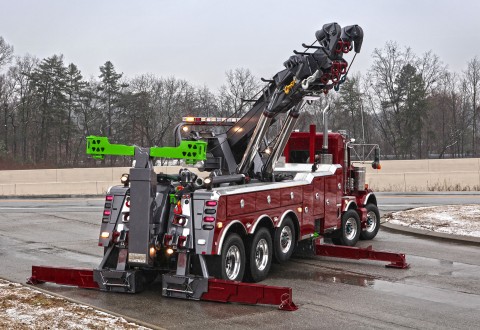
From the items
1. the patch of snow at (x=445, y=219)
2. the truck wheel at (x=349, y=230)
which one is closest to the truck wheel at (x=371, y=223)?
the truck wheel at (x=349, y=230)

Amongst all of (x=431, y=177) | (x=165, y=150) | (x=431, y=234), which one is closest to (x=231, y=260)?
Answer: (x=165, y=150)

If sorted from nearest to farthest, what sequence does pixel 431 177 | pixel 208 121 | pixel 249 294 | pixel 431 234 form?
1. pixel 249 294
2. pixel 208 121
3. pixel 431 234
4. pixel 431 177

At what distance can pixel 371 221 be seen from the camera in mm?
16438

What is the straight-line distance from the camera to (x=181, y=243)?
31.4 feet

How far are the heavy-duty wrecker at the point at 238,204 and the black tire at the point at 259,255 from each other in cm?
2

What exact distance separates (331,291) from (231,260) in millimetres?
1583

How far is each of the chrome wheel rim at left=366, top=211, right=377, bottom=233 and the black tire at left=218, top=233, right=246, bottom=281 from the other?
257 inches

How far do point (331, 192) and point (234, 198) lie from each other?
13.0 feet

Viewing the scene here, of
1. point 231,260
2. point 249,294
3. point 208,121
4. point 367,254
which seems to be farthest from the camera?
point 208,121

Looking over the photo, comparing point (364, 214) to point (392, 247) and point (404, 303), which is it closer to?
point (392, 247)

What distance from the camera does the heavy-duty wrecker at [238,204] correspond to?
9633mm

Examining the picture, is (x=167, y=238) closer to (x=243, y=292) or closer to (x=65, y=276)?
(x=243, y=292)

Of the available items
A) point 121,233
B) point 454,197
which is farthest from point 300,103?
point 454,197

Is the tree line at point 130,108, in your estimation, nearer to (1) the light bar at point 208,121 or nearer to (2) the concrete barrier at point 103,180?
(2) the concrete barrier at point 103,180
